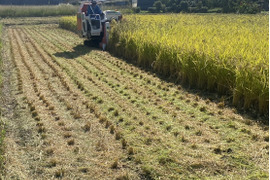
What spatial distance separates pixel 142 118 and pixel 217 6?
102 feet

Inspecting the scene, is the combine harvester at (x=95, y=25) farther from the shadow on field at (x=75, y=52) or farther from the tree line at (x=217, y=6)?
the tree line at (x=217, y=6)

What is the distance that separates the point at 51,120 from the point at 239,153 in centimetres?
312

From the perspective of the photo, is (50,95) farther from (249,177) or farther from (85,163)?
(249,177)

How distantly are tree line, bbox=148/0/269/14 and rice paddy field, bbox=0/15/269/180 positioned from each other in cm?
1976

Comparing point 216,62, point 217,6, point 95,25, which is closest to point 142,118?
point 216,62

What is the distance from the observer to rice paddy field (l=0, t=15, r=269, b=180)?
149 inches

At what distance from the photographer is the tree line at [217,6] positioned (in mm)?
26328

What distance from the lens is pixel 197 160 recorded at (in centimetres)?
384

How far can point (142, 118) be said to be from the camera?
532cm

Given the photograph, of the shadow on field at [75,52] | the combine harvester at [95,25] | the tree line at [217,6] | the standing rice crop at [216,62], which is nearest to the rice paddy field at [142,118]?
the standing rice crop at [216,62]

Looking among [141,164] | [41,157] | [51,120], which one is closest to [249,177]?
[141,164]

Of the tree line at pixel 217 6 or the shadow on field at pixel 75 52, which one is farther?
the tree line at pixel 217 6

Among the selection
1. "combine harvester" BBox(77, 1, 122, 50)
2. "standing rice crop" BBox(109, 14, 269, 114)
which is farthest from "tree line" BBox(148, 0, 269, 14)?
"standing rice crop" BBox(109, 14, 269, 114)

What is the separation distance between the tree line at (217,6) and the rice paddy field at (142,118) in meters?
19.8
